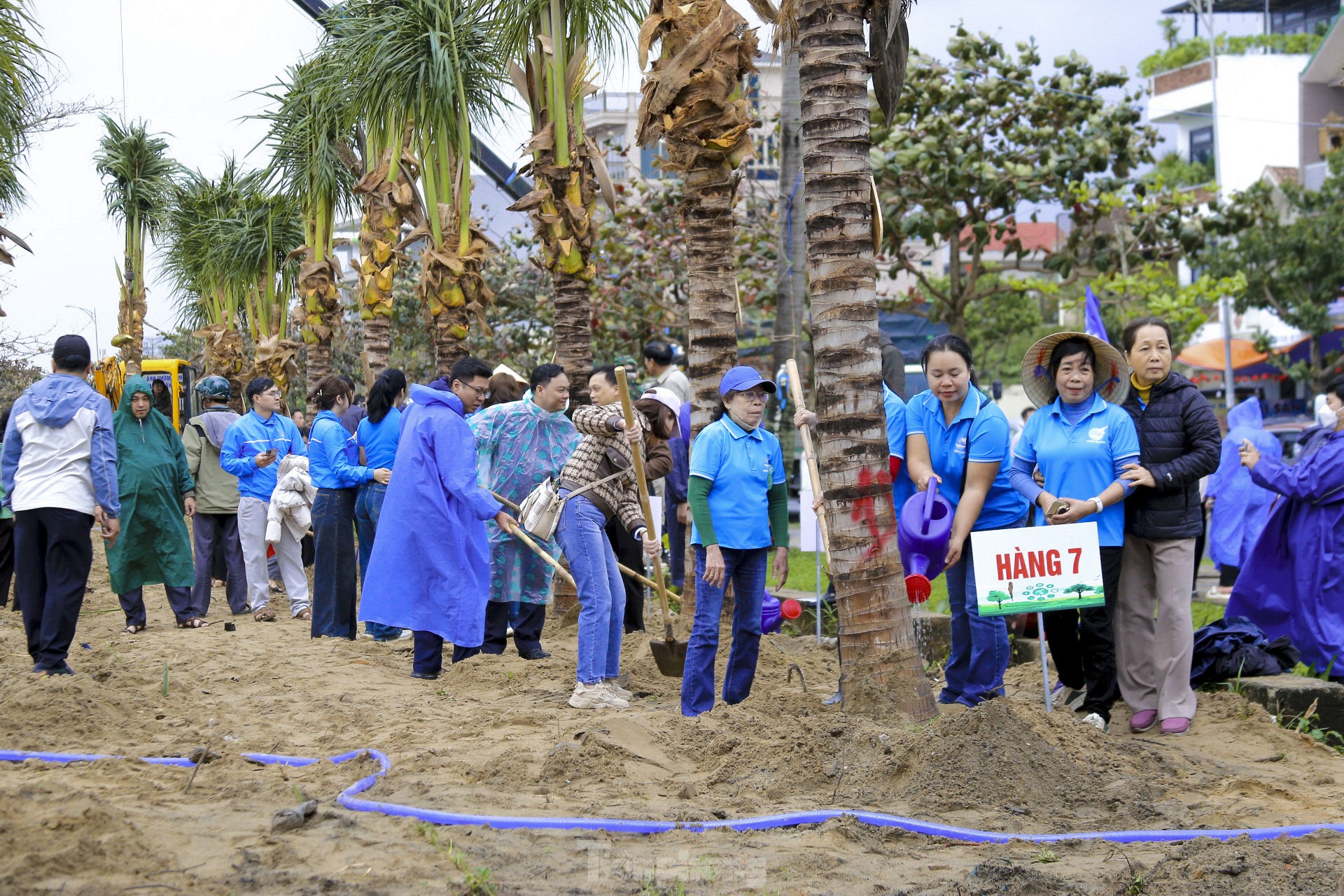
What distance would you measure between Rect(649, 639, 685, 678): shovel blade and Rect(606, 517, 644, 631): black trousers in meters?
1.60

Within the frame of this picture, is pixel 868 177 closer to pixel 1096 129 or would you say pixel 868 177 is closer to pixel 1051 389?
pixel 1051 389

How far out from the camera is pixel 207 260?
25953 mm

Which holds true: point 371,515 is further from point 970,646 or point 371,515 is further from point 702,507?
point 970,646

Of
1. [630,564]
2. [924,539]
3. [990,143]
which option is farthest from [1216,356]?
[924,539]

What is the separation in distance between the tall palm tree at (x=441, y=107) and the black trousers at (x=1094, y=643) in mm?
8120

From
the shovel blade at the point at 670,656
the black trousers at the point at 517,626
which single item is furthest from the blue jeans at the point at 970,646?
the black trousers at the point at 517,626

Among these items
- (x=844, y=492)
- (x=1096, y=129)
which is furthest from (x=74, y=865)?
(x=1096, y=129)

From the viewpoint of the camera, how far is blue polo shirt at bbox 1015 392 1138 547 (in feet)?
19.7

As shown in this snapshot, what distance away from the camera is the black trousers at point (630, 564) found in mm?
9508

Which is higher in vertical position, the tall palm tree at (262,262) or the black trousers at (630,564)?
the tall palm tree at (262,262)

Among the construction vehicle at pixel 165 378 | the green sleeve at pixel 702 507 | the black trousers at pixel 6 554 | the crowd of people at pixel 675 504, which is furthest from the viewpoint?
the construction vehicle at pixel 165 378

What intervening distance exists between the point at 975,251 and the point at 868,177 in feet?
39.6

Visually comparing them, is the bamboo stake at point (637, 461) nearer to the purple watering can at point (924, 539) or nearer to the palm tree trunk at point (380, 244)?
the purple watering can at point (924, 539)

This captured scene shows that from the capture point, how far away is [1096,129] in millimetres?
17094
